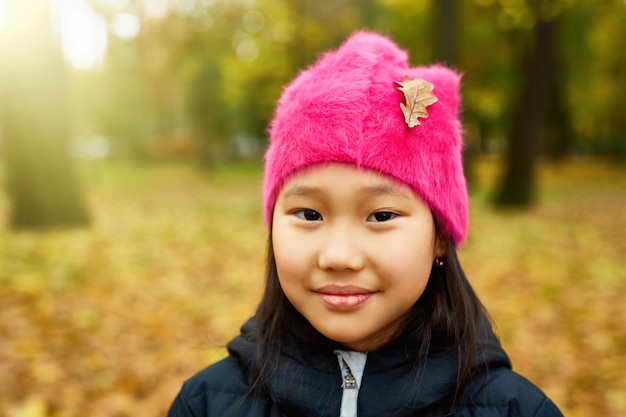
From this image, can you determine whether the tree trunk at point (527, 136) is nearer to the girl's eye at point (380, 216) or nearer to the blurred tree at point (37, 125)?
the blurred tree at point (37, 125)

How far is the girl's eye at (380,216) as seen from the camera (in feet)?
5.37

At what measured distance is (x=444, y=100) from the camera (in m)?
1.87

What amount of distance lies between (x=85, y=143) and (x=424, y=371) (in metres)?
41.0

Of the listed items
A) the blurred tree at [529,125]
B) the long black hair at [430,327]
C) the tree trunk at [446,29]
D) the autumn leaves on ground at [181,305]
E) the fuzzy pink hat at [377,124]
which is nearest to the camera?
the fuzzy pink hat at [377,124]

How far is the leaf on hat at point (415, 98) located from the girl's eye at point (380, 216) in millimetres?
256

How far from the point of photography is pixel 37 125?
8.71 metres

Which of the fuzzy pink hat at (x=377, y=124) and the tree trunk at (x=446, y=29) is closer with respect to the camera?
the fuzzy pink hat at (x=377, y=124)

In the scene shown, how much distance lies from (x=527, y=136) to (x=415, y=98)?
484 inches

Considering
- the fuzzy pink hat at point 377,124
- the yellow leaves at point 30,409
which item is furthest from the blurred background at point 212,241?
the fuzzy pink hat at point 377,124

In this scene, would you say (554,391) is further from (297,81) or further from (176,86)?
(176,86)

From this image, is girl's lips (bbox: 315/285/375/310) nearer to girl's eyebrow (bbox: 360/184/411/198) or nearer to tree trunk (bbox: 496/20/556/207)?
girl's eyebrow (bbox: 360/184/411/198)

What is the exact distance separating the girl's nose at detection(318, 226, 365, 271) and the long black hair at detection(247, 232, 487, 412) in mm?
331

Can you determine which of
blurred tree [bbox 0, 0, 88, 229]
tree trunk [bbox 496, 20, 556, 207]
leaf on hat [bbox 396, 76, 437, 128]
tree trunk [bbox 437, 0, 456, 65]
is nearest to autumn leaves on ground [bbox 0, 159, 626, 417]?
blurred tree [bbox 0, 0, 88, 229]

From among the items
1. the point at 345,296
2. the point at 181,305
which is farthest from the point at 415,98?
the point at 181,305
